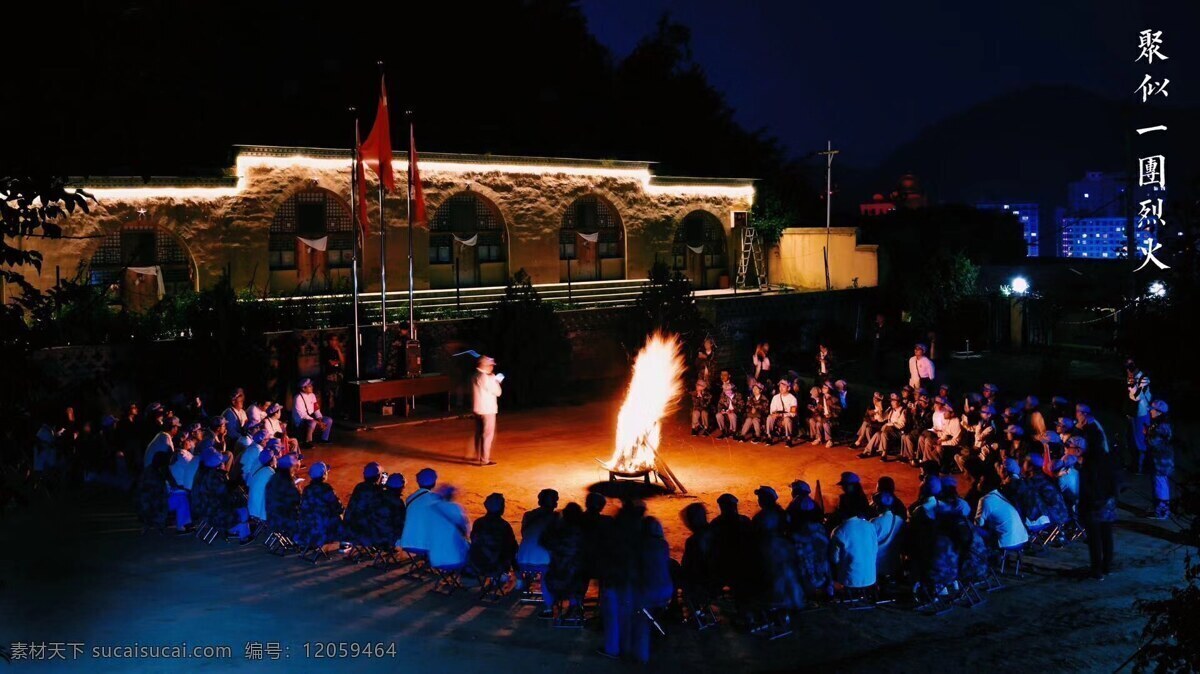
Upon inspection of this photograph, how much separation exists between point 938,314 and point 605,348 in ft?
31.4

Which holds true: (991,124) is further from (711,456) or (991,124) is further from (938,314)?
(711,456)

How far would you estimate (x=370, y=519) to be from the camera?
11.9 metres

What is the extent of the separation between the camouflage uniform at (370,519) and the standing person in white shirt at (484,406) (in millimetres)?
5851

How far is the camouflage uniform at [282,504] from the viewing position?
1241 centimetres

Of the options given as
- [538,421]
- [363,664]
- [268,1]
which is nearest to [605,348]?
[538,421]

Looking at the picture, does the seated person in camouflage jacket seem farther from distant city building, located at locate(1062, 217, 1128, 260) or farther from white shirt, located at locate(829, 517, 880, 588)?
distant city building, located at locate(1062, 217, 1128, 260)

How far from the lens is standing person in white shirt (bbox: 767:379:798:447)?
19328 millimetres

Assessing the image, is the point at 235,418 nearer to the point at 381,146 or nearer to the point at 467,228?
the point at 381,146

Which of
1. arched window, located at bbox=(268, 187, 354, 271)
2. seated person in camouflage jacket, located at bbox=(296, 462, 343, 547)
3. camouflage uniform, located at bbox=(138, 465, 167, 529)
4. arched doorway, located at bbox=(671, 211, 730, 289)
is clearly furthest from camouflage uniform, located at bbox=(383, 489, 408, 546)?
arched doorway, located at bbox=(671, 211, 730, 289)

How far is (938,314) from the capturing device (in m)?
29.8

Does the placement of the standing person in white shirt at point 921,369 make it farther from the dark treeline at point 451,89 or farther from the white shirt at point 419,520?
the dark treeline at point 451,89

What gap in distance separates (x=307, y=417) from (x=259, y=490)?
21.4 feet

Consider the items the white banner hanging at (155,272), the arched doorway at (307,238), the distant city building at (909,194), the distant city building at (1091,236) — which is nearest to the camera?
the white banner hanging at (155,272)

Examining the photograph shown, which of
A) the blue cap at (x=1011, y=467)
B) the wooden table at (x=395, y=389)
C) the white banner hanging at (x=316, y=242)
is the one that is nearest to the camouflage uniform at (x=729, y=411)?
the wooden table at (x=395, y=389)
